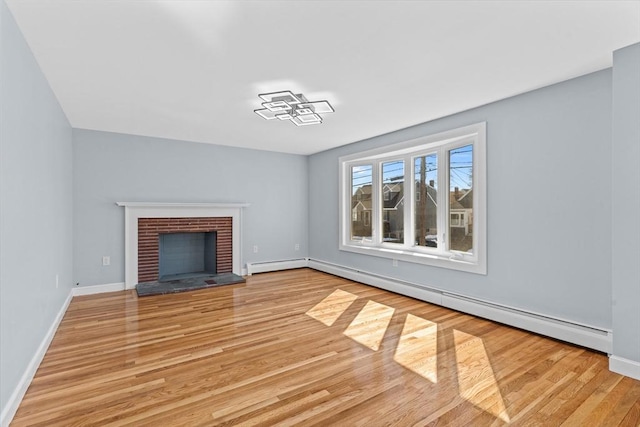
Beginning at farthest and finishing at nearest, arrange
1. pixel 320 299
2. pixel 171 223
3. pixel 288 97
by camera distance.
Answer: pixel 171 223 → pixel 320 299 → pixel 288 97

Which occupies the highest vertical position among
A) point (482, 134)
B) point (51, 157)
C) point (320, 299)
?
point (482, 134)

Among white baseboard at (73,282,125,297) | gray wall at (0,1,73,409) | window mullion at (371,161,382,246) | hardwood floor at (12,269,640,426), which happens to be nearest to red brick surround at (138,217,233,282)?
white baseboard at (73,282,125,297)

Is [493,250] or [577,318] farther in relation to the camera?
[493,250]

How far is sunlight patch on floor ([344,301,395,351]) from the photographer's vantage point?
2.85 m

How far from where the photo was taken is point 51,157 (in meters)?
2.98

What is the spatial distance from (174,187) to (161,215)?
0.50 metres

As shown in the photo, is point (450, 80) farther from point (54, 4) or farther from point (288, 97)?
point (54, 4)

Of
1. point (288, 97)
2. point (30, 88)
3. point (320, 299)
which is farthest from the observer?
point (320, 299)

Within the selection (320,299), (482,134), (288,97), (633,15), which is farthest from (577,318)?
(288,97)

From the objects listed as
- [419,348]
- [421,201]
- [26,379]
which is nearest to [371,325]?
[419,348]

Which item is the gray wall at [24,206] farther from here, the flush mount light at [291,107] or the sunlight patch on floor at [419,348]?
the sunlight patch on floor at [419,348]

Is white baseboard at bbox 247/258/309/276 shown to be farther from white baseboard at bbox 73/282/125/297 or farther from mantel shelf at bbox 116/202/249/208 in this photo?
white baseboard at bbox 73/282/125/297

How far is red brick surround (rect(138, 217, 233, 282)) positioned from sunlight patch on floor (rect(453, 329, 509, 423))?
12.9ft

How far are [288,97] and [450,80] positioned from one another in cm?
144
